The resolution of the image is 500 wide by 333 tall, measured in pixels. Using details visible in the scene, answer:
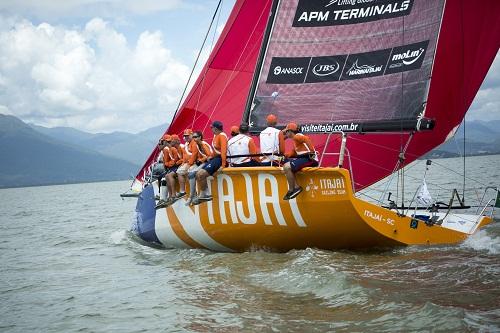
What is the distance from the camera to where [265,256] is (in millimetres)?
9039

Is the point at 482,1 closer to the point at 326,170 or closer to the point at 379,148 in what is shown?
the point at 379,148

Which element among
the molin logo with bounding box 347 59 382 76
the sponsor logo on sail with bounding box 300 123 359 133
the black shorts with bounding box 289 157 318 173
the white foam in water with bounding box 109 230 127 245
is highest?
the molin logo with bounding box 347 59 382 76

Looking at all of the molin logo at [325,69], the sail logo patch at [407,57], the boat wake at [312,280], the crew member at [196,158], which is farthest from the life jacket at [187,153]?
the sail logo patch at [407,57]

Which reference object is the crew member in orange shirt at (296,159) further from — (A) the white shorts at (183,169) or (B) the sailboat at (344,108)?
(A) the white shorts at (183,169)

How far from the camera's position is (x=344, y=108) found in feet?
29.8

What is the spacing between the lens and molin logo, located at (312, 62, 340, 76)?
30.6 feet

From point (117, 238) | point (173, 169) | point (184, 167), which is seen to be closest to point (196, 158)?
point (184, 167)

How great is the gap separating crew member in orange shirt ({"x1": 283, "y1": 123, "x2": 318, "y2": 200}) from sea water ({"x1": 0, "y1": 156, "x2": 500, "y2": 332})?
979 millimetres

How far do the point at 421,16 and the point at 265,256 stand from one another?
4.28m

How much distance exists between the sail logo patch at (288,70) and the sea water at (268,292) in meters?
2.75

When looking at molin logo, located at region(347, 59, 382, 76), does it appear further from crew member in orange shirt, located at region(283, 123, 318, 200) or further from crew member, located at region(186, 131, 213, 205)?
crew member, located at region(186, 131, 213, 205)

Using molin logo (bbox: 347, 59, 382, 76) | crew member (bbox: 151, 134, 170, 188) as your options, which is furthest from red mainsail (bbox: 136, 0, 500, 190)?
crew member (bbox: 151, 134, 170, 188)

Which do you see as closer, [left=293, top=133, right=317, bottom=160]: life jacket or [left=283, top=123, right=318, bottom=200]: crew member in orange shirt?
[left=283, top=123, right=318, bottom=200]: crew member in orange shirt

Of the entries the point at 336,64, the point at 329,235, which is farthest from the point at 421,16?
the point at 329,235
